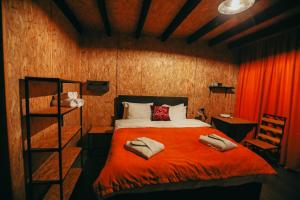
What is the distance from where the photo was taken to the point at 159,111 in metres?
3.07

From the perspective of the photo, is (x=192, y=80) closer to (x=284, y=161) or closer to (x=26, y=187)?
(x=284, y=161)

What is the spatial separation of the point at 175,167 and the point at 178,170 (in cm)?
4

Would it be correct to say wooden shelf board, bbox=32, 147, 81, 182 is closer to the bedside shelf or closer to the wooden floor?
the bedside shelf

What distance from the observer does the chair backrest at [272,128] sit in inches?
106

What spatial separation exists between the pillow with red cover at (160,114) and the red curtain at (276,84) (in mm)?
2005

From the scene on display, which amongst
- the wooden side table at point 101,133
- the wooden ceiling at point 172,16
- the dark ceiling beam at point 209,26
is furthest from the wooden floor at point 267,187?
the dark ceiling beam at point 209,26

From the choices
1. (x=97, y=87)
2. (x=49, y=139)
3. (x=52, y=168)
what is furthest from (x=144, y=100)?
(x=52, y=168)

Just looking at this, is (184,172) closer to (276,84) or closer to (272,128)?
(272,128)

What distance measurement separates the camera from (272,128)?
283cm

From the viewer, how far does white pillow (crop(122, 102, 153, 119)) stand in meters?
3.07

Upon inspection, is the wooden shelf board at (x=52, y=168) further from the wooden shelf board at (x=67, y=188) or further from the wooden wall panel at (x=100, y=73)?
the wooden wall panel at (x=100, y=73)

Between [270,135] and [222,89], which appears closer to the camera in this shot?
[270,135]

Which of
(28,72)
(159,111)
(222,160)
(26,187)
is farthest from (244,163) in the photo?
(28,72)

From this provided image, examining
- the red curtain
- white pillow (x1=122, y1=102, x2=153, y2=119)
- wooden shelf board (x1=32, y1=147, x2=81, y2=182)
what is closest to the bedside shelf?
wooden shelf board (x1=32, y1=147, x2=81, y2=182)
